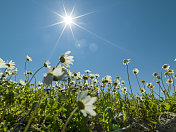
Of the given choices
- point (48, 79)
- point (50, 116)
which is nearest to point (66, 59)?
point (50, 116)

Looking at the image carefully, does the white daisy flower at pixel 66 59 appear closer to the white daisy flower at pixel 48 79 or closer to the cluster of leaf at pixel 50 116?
the cluster of leaf at pixel 50 116

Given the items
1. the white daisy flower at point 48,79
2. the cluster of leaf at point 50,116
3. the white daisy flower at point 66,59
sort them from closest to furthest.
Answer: the white daisy flower at point 48,79, the cluster of leaf at point 50,116, the white daisy flower at point 66,59

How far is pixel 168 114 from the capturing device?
175cm

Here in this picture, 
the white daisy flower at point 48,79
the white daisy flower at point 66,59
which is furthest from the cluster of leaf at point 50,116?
the white daisy flower at point 66,59

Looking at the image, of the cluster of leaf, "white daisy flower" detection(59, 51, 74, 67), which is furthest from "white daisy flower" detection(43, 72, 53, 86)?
"white daisy flower" detection(59, 51, 74, 67)

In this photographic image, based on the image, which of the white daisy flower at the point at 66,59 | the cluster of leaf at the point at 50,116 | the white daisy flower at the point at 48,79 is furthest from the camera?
the white daisy flower at the point at 66,59

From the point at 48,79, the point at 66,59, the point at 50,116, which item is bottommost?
the point at 50,116

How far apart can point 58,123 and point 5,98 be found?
2.29 ft

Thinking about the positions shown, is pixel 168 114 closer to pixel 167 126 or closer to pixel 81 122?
pixel 167 126

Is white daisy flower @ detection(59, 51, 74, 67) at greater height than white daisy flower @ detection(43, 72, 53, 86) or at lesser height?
greater

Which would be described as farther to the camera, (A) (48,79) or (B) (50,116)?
(B) (50,116)

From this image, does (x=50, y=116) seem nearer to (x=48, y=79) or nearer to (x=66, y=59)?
(x=48, y=79)

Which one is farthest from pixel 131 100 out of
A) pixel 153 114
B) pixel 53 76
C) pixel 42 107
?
pixel 53 76

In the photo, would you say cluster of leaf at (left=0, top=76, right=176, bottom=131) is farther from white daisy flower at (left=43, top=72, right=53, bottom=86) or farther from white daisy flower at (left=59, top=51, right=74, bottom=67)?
white daisy flower at (left=59, top=51, right=74, bottom=67)
